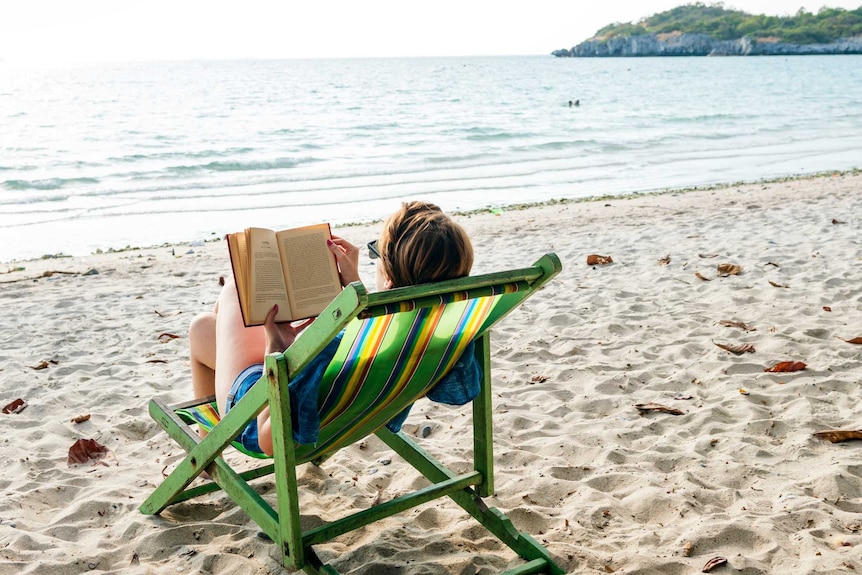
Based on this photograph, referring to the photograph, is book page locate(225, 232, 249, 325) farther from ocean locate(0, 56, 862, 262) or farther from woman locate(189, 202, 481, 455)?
ocean locate(0, 56, 862, 262)

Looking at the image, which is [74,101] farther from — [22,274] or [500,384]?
[500,384]

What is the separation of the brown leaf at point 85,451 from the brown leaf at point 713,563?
7.88ft

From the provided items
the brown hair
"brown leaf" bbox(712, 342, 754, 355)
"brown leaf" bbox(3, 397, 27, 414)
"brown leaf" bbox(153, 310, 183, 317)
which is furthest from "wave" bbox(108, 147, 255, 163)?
the brown hair

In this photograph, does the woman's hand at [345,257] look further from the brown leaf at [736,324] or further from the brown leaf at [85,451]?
the brown leaf at [736,324]

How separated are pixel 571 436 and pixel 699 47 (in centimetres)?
11986

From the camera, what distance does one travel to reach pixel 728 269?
18.9ft

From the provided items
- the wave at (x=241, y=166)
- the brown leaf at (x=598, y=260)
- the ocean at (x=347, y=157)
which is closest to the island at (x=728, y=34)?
the ocean at (x=347, y=157)

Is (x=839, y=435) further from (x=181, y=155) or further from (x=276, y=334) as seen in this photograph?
(x=181, y=155)

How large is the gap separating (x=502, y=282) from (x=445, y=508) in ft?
3.97

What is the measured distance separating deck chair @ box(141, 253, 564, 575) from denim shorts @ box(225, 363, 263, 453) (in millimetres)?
97

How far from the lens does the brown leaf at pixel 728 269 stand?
5699mm

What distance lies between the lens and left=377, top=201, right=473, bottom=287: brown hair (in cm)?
204

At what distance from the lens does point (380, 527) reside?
8.96ft

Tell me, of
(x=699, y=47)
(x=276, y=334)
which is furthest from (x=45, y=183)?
(x=699, y=47)
